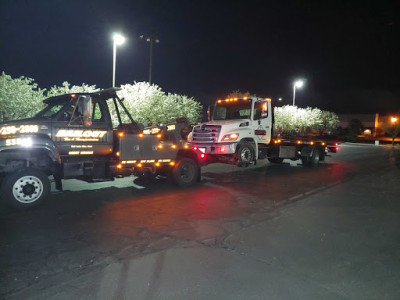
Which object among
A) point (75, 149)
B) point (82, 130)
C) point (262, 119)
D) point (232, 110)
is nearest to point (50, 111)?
point (82, 130)

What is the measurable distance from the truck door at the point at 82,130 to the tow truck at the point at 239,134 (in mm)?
4833

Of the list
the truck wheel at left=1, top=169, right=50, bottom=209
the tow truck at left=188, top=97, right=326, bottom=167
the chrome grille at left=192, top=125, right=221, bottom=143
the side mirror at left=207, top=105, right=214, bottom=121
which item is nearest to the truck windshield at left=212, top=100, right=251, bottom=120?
the tow truck at left=188, top=97, right=326, bottom=167

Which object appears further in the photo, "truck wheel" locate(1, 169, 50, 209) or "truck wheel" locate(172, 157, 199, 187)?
"truck wheel" locate(172, 157, 199, 187)

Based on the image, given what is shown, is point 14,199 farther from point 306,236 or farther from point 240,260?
point 306,236

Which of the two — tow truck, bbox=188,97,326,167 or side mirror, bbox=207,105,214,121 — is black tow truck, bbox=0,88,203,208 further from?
side mirror, bbox=207,105,214,121

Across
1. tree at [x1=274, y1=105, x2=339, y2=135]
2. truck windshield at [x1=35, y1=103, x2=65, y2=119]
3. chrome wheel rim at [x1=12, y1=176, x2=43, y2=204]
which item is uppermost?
tree at [x1=274, y1=105, x2=339, y2=135]

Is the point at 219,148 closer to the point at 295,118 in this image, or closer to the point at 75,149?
the point at 75,149

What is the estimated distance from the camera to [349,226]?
694 centimetres

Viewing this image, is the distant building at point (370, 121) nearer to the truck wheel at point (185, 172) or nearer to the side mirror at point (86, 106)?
the truck wheel at point (185, 172)

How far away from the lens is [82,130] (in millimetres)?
8711

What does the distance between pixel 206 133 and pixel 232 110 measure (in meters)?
1.60

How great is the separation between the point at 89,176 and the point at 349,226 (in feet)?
19.2

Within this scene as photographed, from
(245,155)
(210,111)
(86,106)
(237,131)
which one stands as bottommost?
(245,155)

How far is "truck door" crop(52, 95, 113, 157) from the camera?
27.7ft
